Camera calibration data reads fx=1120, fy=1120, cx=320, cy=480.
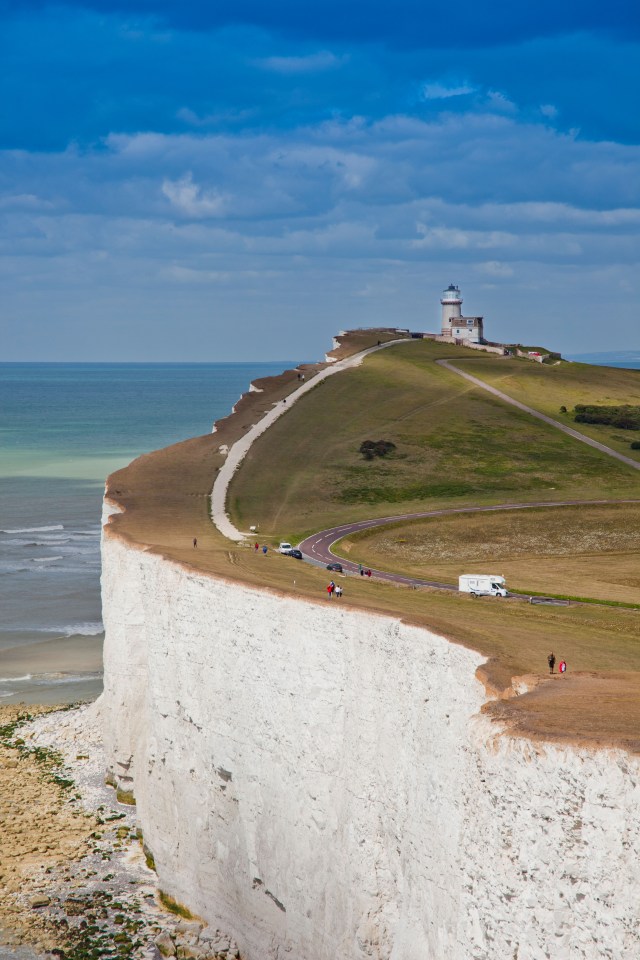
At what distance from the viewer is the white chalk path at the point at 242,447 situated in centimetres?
6538

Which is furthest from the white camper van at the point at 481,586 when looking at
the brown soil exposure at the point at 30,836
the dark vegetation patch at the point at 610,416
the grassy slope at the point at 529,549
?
the dark vegetation patch at the point at 610,416

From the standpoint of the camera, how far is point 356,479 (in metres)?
80.9

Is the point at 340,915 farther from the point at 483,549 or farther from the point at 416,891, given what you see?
the point at 483,549

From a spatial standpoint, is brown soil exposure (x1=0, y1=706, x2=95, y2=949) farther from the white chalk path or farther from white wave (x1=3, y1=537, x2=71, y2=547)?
white wave (x1=3, y1=537, x2=71, y2=547)

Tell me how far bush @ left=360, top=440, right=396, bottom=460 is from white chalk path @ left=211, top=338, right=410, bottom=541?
9.05 metres

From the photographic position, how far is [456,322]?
156875mm

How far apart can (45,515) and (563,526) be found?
62682mm

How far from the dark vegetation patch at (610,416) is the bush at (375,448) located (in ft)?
75.2

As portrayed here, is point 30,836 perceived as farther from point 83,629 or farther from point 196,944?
point 83,629

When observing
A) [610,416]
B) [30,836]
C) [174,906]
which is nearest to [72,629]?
[30,836]

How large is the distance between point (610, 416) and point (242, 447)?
36499 mm

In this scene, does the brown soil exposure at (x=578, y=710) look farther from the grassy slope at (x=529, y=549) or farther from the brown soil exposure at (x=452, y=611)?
the grassy slope at (x=529, y=549)

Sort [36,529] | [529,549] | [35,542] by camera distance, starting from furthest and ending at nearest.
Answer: [36,529] < [35,542] < [529,549]

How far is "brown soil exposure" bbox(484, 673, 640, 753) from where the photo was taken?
22516 mm
